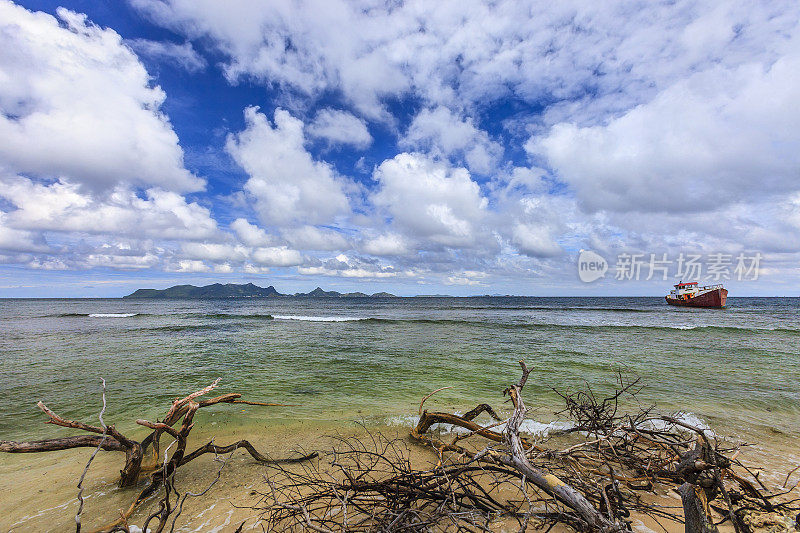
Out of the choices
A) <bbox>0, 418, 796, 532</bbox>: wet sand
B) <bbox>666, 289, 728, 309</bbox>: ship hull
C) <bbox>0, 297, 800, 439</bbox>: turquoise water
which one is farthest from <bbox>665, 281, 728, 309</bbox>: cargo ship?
<bbox>0, 418, 796, 532</bbox>: wet sand

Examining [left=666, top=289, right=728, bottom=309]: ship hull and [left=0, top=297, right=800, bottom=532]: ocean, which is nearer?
[left=0, top=297, right=800, bottom=532]: ocean

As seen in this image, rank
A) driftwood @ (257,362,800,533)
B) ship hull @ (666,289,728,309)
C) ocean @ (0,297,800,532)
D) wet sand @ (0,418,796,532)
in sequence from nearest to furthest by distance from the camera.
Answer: driftwood @ (257,362,800,533), wet sand @ (0,418,796,532), ocean @ (0,297,800,532), ship hull @ (666,289,728,309)

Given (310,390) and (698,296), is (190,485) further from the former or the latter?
(698,296)

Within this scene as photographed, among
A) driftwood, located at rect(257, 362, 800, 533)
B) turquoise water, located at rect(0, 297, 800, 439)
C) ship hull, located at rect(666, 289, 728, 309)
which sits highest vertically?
ship hull, located at rect(666, 289, 728, 309)

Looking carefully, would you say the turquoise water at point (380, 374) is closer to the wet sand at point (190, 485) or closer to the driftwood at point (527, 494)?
the wet sand at point (190, 485)

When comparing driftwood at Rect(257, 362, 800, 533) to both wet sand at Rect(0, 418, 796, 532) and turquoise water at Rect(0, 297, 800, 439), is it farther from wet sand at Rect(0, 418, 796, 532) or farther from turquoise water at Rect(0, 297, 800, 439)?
turquoise water at Rect(0, 297, 800, 439)

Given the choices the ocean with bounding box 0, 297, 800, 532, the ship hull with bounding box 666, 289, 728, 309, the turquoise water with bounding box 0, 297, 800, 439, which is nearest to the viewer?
the ocean with bounding box 0, 297, 800, 532

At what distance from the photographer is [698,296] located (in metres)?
54.6

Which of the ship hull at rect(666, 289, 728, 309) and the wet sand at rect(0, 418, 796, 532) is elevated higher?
the ship hull at rect(666, 289, 728, 309)

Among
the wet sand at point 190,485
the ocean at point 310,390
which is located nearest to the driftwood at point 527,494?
the wet sand at point 190,485

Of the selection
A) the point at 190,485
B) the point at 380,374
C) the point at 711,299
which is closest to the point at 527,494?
the point at 190,485

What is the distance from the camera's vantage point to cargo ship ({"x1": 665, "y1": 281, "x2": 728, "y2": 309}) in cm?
5228

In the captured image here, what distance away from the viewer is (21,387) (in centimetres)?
992

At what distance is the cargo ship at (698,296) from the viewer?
5228 centimetres
